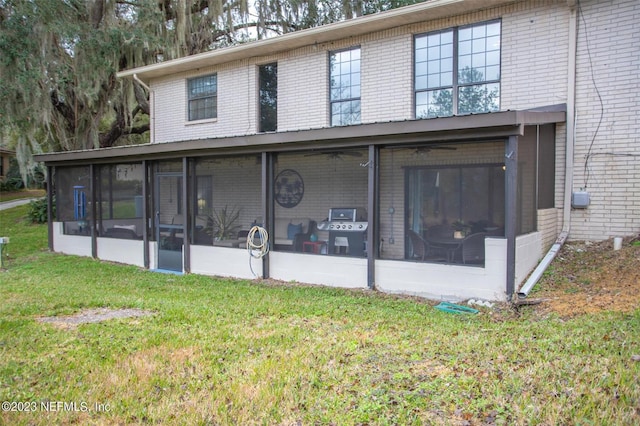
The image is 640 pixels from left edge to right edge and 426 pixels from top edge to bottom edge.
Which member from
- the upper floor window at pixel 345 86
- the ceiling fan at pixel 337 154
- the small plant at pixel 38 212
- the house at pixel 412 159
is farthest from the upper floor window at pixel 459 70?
the small plant at pixel 38 212

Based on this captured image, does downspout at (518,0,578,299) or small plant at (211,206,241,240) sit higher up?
downspout at (518,0,578,299)

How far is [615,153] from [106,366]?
796 centimetres

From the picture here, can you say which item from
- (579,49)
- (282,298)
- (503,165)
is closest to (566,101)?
(579,49)

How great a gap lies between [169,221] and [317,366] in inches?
290

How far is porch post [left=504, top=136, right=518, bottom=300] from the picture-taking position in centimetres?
657

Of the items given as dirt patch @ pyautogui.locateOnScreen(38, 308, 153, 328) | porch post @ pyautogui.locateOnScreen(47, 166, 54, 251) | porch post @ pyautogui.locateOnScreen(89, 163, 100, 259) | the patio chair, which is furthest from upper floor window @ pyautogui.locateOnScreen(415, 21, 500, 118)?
porch post @ pyautogui.locateOnScreen(47, 166, 54, 251)

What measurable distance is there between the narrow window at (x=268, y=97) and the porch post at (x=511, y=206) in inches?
249

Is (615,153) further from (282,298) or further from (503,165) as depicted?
(282,298)

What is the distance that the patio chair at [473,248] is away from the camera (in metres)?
7.04

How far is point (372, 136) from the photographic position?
767 cm

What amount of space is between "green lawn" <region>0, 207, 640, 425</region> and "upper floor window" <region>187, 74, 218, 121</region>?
7005mm

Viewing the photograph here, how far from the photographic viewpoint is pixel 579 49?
8.09m

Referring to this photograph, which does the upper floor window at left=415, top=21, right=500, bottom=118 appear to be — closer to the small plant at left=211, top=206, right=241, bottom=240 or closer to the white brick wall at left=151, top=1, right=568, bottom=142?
the white brick wall at left=151, top=1, right=568, bottom=142

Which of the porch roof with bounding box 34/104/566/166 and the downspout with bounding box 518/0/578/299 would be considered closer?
the porch roof with bounding box 34/104/566/166
